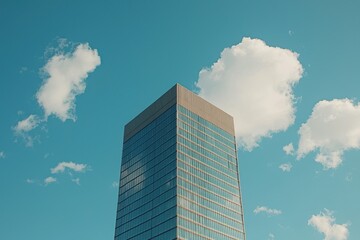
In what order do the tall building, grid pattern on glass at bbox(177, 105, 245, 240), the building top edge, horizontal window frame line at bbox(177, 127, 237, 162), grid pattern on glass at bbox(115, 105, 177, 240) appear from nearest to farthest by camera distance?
grid pattern on glass at bbox(177, 105, 245, 240), the tall building, grid pattern on glass at bbox(115, 105, 177, 240), horizontal window frame line at bbox(177, 127, 237, 162), the building top edge

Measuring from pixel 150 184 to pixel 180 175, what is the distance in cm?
1436

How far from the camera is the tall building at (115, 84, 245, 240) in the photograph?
11681 cm

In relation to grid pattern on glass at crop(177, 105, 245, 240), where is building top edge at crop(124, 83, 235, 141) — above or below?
above

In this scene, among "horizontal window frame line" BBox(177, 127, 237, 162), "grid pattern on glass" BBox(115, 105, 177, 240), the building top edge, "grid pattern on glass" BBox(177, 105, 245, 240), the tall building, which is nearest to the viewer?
"grid pattern on glass" BBox(177, 105, 245, 240)

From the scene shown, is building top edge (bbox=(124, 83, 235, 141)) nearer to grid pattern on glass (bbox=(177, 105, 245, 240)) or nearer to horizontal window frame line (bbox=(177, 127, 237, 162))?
grid pattern on glass (bbox=(177, 105, 245, 240))

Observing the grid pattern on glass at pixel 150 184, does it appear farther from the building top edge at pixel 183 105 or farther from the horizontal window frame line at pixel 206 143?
the horizontal window frame line at pixel 206 143

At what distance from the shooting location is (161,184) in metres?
124

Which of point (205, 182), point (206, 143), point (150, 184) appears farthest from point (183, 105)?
point (150, 184)

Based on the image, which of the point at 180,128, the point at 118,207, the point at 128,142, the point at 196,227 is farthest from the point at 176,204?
the point at 128,142

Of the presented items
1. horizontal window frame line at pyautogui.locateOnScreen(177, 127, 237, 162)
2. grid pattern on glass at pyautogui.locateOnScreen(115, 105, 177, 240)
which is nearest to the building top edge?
grid pattern on glass at pyautogui.locateOnScreen(115, 105, 177, 240)

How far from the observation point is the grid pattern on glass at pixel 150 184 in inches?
4619

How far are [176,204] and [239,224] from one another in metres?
28.6

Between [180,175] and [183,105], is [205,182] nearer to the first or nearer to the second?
[180,175]

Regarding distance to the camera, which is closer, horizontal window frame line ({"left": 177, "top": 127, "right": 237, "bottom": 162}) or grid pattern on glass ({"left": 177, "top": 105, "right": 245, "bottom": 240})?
grid pattern on glass ({"left": 177, "top": 105, "right": 245, "bottom": 240})
